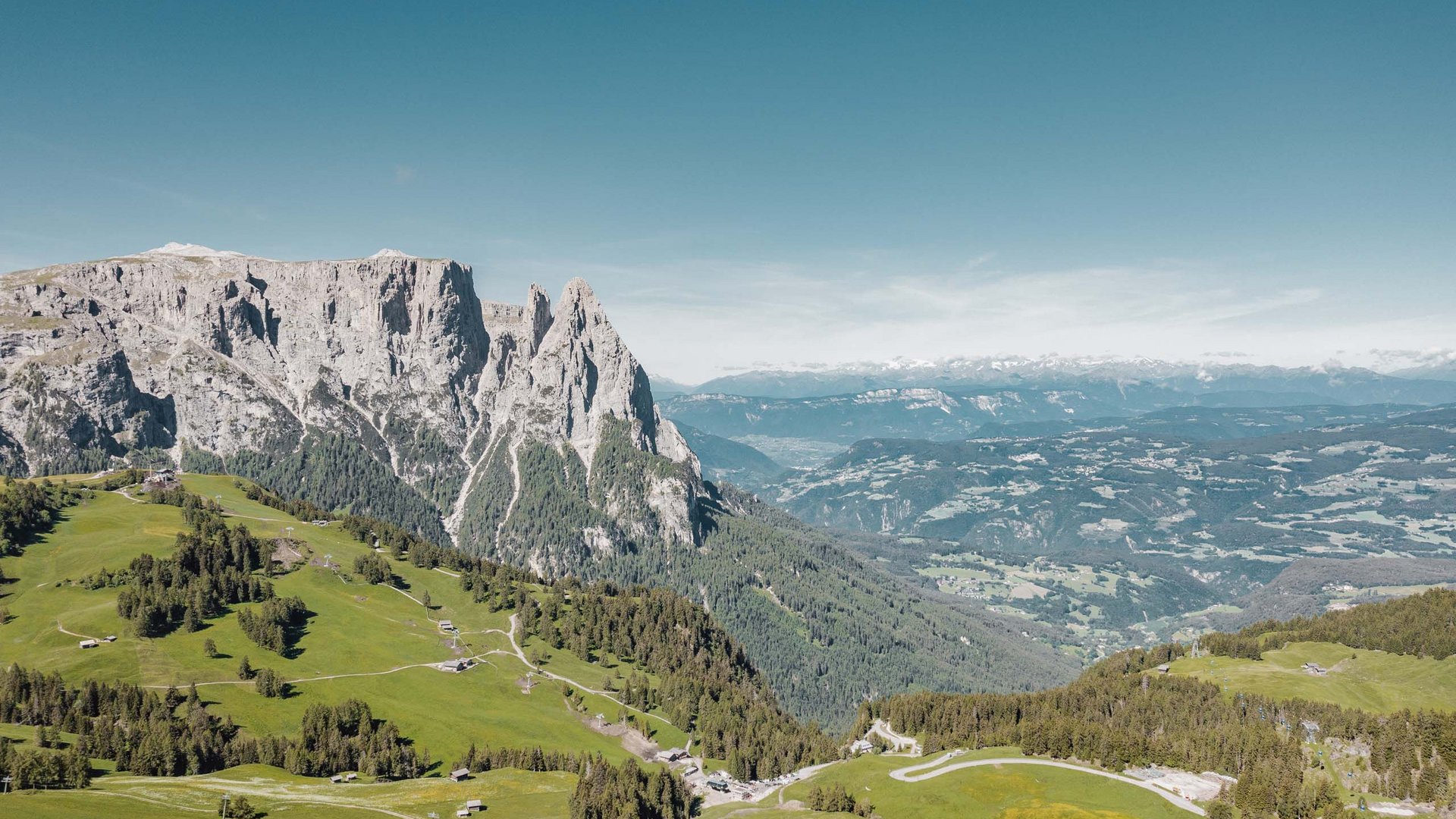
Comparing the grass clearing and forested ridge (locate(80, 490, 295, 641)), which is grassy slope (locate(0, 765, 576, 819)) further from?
forested ridge (locate(80, 490, 295, 641))

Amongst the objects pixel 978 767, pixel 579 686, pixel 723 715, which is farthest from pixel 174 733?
pixel 978 767

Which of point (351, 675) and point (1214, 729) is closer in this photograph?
point (1214, 729)

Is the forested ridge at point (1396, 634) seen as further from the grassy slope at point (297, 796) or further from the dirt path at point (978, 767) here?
the grassy slope at point (297, 796)

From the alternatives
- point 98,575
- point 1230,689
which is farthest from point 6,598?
point 1230,689

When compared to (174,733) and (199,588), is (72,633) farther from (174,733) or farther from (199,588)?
(174,733)

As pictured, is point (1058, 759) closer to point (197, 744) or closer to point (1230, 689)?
point (1230, 689)

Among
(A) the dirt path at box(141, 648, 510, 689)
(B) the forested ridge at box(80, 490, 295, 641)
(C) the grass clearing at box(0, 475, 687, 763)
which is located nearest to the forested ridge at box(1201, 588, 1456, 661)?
(C) the grass clearing at box(0, 475, 687, 763)
